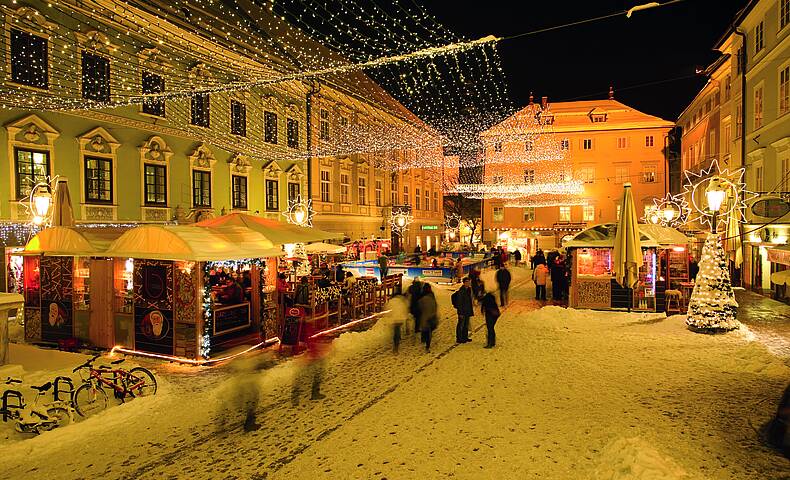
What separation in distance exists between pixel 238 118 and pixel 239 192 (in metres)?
3.75

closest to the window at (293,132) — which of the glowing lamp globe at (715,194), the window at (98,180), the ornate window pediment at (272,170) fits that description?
the ornate window pediment at (272,170)

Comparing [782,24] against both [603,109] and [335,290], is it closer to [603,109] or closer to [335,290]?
[335,290]

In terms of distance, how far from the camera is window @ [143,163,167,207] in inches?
845

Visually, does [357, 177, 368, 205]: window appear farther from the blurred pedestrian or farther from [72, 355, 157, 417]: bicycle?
[72, 355, 157, 417]: bicycle

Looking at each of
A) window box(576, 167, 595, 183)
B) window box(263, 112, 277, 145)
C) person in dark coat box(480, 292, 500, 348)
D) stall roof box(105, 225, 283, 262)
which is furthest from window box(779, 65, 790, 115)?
window box(576, 167, 595, 183)

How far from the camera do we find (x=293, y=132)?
29.1 metres

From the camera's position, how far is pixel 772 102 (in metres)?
20.5

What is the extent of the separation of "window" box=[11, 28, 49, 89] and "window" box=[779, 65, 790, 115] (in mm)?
26250

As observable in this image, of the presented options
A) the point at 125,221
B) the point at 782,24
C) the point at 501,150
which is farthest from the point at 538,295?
the point at 501,150

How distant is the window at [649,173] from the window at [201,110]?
4006 centimetres

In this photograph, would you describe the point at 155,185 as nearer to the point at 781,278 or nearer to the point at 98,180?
the point at 98,180

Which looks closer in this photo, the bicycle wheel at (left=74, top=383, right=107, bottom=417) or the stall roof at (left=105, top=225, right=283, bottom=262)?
the bicycle wheel at (left=74, top=383, right=107, bottom=417)

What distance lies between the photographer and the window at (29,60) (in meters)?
16.1

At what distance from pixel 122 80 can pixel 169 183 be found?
4.60 meters
